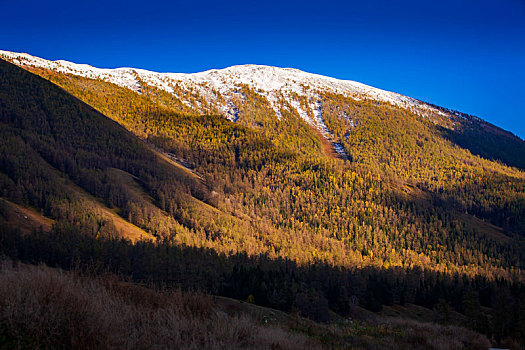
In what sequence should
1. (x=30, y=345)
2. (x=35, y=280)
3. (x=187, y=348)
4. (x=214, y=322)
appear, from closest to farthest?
(x=30, y=345), (x=187, y=348), (x=35, y=280), (x=214, y=322)

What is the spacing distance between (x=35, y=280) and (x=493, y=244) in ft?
703

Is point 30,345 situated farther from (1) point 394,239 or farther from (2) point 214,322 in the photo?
(1) point 394,239

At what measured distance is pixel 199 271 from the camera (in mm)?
72500

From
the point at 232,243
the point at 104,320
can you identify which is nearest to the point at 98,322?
the point at 104,320

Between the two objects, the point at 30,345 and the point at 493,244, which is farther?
the point at 493,244

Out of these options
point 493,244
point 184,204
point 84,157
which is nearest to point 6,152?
point 84,157

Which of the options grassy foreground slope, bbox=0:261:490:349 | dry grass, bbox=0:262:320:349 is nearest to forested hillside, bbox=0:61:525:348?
grassy foreground slope, bbox=0:261:490:349

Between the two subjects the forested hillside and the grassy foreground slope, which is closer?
the grassy foreground slope

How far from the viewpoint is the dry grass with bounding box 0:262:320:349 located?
652 cm

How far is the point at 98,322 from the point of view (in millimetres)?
7074

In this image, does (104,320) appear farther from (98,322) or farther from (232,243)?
(232,243)

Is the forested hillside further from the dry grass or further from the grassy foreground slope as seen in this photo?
the dry grass

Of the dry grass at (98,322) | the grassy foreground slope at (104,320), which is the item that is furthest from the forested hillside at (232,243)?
the dry grass at (98,322)

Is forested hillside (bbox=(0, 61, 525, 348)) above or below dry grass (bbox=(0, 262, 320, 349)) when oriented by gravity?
below
